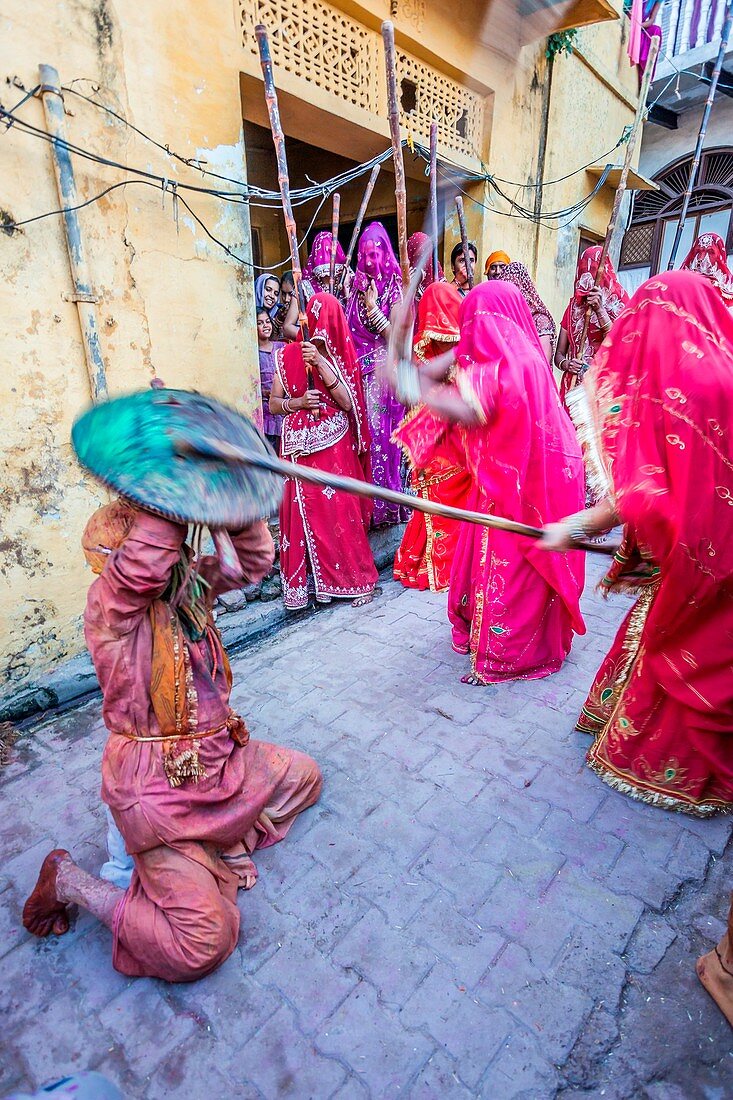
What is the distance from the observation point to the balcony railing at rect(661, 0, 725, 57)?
852 cm

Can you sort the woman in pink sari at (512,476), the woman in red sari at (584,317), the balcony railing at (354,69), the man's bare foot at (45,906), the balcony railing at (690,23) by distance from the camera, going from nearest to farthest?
the man's bare foot at (45,906) → the woman in pink sari at (512,476) → the balcony railing at (354,69) → the woman in red sari at (584,317) → the balcony railing at (690,23)

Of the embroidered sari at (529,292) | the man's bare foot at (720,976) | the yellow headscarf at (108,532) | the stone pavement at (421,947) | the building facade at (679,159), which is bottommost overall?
the stone pavement at (421,947)

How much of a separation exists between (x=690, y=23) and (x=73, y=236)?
34.6ft

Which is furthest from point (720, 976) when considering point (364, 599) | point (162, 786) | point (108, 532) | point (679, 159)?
point (679, 159)

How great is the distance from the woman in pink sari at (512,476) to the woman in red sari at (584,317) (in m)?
3.19

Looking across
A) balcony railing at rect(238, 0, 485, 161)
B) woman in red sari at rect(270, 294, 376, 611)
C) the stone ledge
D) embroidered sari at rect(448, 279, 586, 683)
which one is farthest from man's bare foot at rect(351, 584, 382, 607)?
balcony railing at rect(238, 0, 485, 161)

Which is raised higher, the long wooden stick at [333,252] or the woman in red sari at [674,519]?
the long wooden stick at [333,252]

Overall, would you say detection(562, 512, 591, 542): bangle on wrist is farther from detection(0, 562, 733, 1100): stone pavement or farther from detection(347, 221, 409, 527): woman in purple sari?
detection(347, 221, 409, 527): woman in purple sari

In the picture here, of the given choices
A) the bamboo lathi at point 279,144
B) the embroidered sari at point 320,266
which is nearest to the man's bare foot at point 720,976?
the bamboo lathi at point 279,144

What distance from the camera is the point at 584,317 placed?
615 centimetres

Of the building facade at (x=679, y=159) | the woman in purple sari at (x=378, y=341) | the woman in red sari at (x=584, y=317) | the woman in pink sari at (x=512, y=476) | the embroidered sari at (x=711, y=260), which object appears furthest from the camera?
the building facade at (x=679, y=159)

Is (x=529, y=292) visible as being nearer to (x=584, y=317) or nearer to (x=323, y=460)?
(x=584, y=317)

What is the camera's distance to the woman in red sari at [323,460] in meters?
4.36

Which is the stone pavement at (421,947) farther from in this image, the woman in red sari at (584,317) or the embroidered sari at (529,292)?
the woman in red sari at (584,317)
